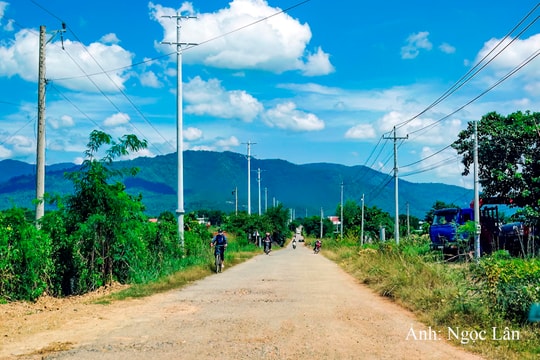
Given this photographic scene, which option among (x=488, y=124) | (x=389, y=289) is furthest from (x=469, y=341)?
(x=488, y=124)

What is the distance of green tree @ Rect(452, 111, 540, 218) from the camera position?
29094 mm

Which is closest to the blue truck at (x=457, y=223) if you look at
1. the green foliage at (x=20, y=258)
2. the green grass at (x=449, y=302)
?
the green grass at (x=449, y=302)

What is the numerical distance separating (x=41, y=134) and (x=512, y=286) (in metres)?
14.5

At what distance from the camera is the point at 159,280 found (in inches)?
707

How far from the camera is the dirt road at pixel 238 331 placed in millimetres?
7785

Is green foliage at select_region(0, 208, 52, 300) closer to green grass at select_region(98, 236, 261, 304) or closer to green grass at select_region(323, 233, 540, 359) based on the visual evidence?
green grass at select_region(98, 236, 261, 304)

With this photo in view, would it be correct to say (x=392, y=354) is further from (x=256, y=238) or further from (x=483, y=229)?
(x=256, y=238)

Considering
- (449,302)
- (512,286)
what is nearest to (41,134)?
(449,302)

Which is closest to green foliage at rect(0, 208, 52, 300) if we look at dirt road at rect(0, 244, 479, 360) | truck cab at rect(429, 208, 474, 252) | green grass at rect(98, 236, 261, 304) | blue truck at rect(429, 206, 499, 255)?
green grass at rect(98, 236, 261, 304)

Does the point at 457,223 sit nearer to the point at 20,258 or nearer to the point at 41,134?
the point at 41,134

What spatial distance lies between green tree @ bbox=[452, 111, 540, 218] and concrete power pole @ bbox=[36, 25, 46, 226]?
2160 centimetres

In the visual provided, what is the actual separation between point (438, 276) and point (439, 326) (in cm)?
367

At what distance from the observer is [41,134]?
58.9 ft

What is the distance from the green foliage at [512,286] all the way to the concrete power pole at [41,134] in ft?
41.2
